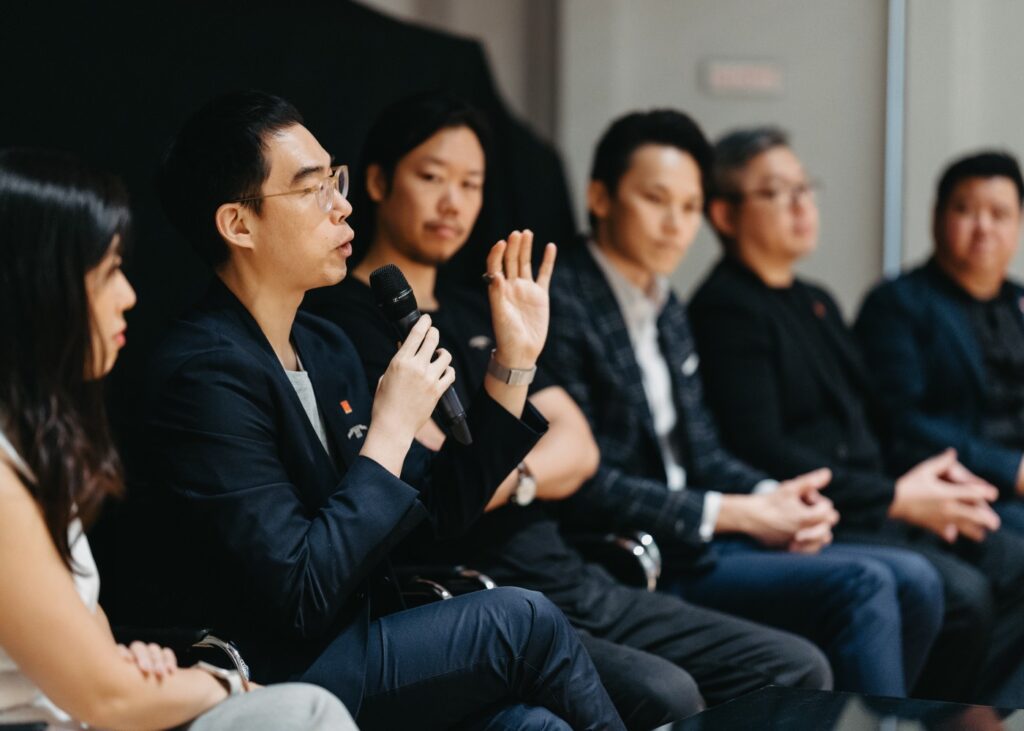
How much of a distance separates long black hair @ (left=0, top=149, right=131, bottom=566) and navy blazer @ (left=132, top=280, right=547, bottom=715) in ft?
0.85

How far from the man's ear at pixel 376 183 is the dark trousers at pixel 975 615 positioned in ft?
4.51

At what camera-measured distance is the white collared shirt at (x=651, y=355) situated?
296cm

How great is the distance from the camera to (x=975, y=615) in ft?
9.82

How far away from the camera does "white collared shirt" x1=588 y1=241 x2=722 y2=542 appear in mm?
2963

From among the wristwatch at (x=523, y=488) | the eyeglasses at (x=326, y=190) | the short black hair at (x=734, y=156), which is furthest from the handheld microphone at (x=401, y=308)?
the short black hair at (x=734, y=156)

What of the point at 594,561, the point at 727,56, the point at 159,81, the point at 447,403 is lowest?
the point at 594,561

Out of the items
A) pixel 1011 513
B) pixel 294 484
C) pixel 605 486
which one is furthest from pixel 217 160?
pixel 1011 513

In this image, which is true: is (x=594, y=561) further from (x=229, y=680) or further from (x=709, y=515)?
(x=229, y=680)

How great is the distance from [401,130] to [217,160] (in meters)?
0.73

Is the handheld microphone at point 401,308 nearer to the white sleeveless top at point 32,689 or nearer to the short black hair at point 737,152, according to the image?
the white sleeveless top at point 32,689

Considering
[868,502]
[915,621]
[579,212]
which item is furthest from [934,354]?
[579,212]

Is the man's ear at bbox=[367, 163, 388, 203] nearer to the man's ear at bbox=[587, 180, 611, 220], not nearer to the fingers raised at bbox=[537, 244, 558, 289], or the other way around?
the fingers raised at bbox=[537, 244, 558, 289]

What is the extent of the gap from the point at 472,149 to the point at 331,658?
118 cm

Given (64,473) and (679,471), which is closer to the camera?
(64,473)
